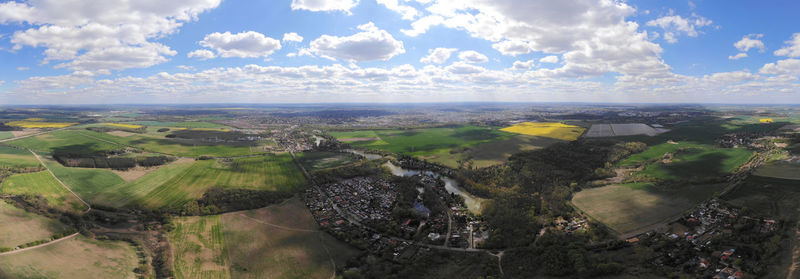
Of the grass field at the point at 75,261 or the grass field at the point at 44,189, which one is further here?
the grass field at the point at 44,189

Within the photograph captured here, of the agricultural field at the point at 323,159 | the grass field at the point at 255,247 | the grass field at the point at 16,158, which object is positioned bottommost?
the grass field at the point at 255,247

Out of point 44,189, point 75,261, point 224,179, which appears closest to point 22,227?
point 75,261

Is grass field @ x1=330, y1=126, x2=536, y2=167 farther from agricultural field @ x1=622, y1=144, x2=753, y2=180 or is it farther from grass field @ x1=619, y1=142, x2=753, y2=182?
agricultural field @ x1=622, y1=144, x2=753, y2=180

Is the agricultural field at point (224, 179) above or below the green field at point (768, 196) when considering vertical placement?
below

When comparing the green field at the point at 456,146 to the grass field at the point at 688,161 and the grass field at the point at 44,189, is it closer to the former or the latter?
the grass field at the point at 688,161

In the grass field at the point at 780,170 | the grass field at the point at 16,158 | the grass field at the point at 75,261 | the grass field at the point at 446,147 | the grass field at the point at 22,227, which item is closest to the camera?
the grass field at the point at 75,261

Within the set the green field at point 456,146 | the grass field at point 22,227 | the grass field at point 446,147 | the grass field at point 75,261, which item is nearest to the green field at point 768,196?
the green field at point 456,146

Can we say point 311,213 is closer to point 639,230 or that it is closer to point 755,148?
point 639,230
